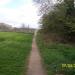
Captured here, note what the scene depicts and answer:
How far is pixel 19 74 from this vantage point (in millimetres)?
14008

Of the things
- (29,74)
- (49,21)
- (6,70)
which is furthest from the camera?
(49,21)

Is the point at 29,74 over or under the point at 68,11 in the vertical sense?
under

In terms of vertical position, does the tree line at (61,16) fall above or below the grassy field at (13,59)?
above

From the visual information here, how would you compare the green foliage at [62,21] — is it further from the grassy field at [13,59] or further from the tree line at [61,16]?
the grassy field at [13,59]

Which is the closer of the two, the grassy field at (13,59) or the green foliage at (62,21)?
the grassy field at (13,59)

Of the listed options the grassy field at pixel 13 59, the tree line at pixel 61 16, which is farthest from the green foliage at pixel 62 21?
the grassy field at pixel 13 59

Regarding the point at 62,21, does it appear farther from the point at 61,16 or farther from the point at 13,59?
the point at 13,59

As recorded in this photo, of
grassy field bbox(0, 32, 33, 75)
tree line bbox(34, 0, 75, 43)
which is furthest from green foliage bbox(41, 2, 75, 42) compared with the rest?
grassy field bbox(0, 32, 33, 75)

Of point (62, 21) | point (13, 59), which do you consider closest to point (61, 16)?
point (62, 21)

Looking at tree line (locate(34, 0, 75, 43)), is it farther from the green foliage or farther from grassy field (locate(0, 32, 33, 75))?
grassy field (locate(0, 32, 33, 75))

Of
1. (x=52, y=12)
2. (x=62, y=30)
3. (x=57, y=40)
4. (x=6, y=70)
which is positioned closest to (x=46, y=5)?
(x=52, y=12)

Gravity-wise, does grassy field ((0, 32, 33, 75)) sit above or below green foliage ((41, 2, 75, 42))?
below

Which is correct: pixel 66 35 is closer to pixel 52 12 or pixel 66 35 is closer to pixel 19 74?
pixel 52 12

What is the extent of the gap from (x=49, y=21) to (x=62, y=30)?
3.20m
